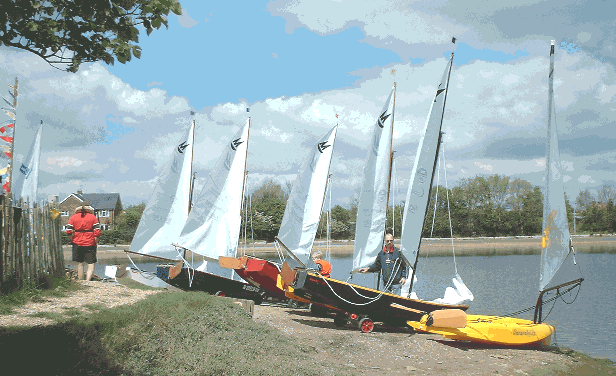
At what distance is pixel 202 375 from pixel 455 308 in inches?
289

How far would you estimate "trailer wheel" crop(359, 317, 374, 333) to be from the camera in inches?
432

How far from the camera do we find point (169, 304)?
781 cm

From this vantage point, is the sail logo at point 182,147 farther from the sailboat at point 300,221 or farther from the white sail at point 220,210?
the sailboat at point 300,221

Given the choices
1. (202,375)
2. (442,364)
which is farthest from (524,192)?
(202,375)

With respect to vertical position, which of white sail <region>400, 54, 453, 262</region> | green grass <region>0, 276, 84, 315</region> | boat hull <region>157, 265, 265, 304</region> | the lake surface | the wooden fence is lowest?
the lake surface

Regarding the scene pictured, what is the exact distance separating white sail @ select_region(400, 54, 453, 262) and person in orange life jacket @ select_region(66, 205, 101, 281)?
792cm

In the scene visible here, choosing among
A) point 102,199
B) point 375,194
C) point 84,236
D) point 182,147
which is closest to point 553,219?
point 375,194

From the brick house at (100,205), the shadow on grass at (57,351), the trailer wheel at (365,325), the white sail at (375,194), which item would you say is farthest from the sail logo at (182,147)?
the brick house at (100,205)

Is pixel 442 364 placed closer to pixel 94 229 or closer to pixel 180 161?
pixel 94 229

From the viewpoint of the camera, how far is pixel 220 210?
1593 centimetres

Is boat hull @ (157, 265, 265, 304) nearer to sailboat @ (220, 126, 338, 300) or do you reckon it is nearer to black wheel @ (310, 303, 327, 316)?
sailboat @ (220, 126, 338, 300)

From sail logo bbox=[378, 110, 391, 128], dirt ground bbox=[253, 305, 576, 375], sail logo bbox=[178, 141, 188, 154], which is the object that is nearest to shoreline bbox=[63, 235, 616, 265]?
sail logo bbox=[178, 141, 188, 154]

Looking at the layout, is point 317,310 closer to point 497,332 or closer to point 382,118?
point 497,332

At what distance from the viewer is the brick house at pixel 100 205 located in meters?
65.3
